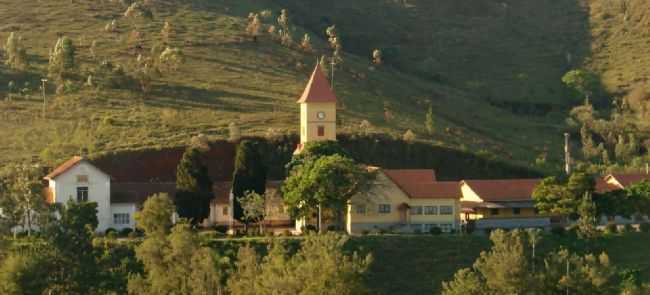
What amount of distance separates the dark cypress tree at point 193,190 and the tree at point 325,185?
14.9ft

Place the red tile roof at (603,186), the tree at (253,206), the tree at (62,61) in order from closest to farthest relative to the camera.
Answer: the tree at (253,206) → the red tile roof at (603,186) → the tree at (62,61)

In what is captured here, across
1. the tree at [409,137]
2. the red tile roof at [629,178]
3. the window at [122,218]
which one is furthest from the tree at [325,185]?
the tree at [409,137]

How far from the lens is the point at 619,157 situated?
117438 millimetres

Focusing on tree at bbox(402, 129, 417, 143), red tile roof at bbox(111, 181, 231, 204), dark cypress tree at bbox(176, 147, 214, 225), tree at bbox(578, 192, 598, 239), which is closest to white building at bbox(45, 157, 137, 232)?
red tile roof at bbox(111, 181, 231, 204)

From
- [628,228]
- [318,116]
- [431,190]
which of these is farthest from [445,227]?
[318,116]

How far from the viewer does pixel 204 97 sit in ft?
362

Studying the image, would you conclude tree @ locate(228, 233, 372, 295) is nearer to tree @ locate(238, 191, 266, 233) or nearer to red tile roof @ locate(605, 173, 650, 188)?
tree @ locate(238, 191, 266, 233)

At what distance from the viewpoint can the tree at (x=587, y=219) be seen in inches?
3135

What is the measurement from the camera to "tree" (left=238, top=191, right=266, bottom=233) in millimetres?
79750

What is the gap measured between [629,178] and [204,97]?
3396cm

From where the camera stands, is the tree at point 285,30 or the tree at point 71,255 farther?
the tree at point 285,30

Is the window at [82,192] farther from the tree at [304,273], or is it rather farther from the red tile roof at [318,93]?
the tree at [304,273]

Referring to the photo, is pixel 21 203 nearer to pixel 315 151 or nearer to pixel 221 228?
pixel 221 228

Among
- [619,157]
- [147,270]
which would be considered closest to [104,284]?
[147,270]
